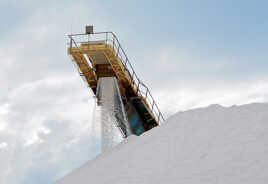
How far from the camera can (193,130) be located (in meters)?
15.8

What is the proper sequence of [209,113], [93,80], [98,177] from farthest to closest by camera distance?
[93,80] < [209,113] < [98,177]

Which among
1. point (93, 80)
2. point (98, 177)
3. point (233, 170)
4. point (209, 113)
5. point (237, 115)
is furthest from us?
point (93, 80)

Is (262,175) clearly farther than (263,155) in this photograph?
No

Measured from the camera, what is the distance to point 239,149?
→ 12.6m

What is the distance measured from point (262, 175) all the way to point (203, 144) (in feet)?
11.3

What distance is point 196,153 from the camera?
13.4 metres

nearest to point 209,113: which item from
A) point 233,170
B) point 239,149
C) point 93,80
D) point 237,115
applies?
point 237,115

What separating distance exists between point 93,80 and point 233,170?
41.8ft

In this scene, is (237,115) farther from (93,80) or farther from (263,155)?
(93,80)

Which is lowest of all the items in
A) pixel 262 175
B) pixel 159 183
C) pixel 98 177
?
pixel 98 177

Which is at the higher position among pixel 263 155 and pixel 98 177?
pixel 263 155

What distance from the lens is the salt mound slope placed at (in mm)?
11570

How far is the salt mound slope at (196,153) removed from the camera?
1157 centimetres

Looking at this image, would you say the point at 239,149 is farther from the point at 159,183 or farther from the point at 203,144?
the point at 159,183
